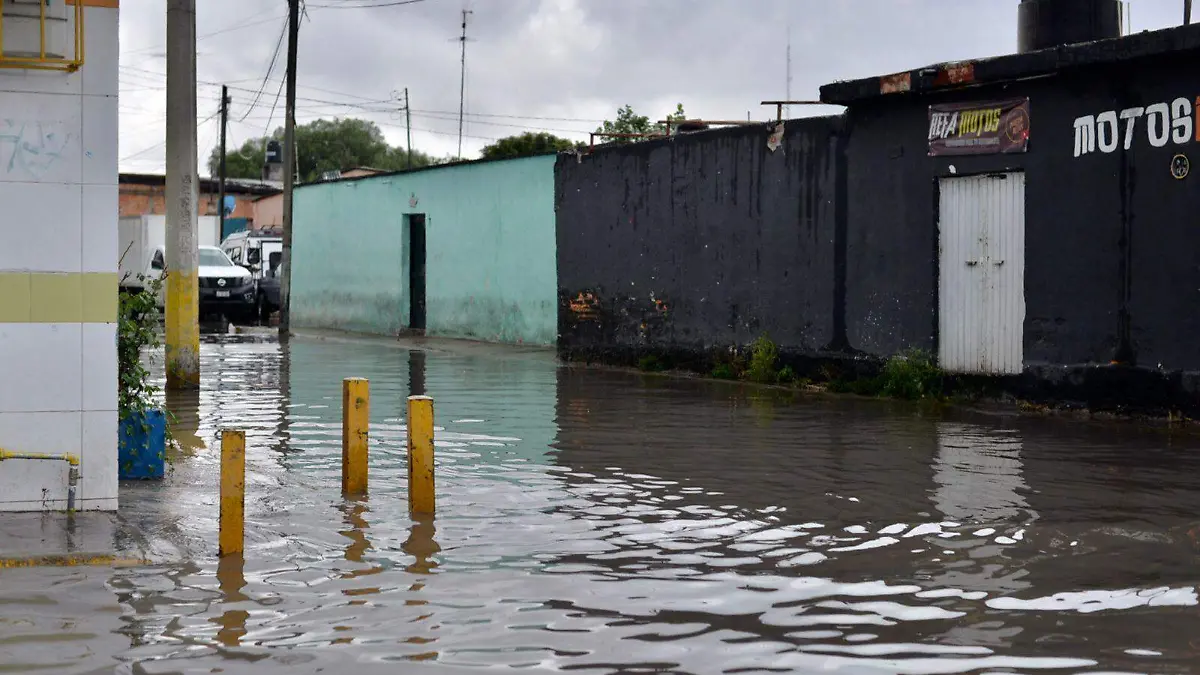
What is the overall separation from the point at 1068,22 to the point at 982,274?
3284 mm

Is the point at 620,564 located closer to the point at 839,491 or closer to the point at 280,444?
the point at 839,491

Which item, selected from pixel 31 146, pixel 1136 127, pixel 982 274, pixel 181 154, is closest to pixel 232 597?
pixel 31 146

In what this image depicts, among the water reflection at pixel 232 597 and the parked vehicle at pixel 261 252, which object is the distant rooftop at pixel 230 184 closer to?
the parked vehicle at pixel 261 252

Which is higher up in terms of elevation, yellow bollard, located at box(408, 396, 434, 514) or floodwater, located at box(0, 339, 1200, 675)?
yellow bollard, located at box(408, 396, 434, 514)

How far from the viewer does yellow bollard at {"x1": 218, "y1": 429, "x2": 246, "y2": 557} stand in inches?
282

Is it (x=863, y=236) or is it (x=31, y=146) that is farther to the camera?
(x=863, y=236)

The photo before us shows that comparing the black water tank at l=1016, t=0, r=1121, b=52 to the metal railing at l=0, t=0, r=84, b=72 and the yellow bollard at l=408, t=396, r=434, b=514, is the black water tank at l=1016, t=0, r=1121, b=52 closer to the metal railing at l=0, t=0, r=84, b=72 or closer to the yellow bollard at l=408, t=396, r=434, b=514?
the yellow bollard at l=408, t=396, r=434, b=514

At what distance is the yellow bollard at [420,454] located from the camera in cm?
841

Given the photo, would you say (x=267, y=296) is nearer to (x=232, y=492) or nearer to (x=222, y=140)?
(x=222, y=140)

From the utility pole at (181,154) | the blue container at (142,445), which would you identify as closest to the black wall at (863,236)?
the utility pole at (181,154)

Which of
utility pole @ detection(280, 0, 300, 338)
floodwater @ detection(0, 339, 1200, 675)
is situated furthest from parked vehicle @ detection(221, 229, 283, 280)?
floodwater @ detection(0, 339, 1200, 675)

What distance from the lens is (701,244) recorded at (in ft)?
65.2

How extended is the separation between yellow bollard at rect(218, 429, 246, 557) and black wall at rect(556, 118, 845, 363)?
36.2 feet

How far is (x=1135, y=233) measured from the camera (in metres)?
13.8
